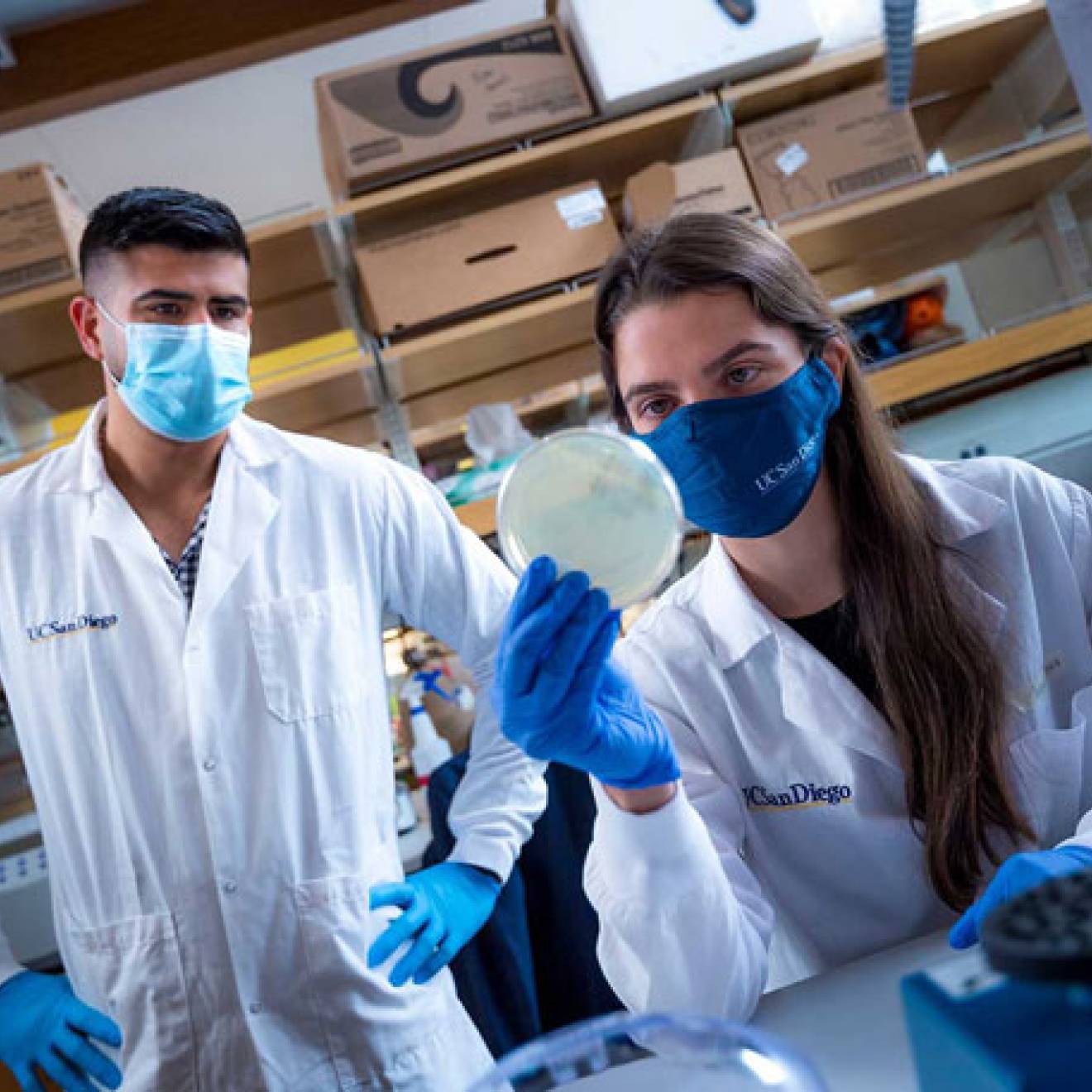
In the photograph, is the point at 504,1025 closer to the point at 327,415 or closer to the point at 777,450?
the point at 777,450

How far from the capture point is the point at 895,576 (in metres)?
1.17

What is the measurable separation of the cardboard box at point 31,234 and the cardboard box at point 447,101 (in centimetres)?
77

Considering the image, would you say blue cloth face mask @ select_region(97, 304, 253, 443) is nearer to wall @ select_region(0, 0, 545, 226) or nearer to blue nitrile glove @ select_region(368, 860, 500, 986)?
blue nitrile glove @ select_region(368, 860, 500, 986)

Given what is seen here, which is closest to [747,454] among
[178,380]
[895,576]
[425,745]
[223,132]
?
[895,576]

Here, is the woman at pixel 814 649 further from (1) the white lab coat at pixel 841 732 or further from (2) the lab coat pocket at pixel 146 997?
(2) the lab coat pocket at pixel 146 997

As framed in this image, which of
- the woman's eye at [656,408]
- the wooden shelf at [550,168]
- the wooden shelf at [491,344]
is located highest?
the wooden shelf at [550,168]

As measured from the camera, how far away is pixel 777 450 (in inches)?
43.3

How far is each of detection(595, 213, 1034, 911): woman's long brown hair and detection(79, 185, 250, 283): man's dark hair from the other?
67 cm

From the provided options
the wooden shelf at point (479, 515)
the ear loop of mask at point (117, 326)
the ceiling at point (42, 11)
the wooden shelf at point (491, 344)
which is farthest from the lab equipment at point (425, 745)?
the ceiling at point (42, 11)

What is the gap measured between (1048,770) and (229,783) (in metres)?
1.06

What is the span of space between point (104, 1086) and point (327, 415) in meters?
1.99

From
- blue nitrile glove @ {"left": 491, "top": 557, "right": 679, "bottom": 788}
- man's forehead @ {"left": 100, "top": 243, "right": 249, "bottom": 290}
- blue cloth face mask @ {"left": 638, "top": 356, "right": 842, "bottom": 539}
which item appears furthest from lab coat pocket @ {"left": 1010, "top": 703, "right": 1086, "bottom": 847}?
man's forehead @ {"left": 100, "top": 243, "right": 249, "bottom": 290}

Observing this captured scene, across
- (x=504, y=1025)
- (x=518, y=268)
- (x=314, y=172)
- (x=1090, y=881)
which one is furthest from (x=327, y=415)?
(x=1090, y=881)

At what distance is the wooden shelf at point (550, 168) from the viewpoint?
102 inches
